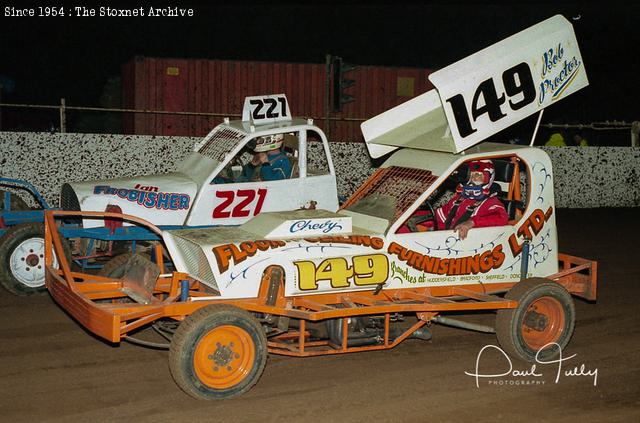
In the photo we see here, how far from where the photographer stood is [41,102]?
28672 mm

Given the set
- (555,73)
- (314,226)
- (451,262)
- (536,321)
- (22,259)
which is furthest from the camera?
(22,259)

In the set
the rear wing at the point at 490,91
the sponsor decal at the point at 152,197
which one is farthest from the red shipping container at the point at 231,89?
the rear wing at the point at 490,91

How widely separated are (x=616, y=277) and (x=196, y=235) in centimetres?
610

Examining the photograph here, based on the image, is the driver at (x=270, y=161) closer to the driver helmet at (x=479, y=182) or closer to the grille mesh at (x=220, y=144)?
the grille mesh at (x=220, y=144)

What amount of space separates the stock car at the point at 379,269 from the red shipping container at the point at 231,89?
35.8 feet

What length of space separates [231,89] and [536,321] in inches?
518

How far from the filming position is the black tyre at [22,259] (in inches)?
335

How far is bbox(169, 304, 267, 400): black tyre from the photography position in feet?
17.1

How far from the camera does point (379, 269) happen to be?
6.00 meters

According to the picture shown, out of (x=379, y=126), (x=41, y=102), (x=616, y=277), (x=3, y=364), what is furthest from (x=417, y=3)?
(x=3, y=364)

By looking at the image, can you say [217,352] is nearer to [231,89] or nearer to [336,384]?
[336,384]

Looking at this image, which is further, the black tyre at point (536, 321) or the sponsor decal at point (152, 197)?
the sponsor decal at point (152, 197)

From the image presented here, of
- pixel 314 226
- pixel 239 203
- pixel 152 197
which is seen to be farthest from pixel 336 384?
pixel 152 197

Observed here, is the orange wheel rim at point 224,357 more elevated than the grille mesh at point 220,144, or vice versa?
the grille mesh at point 220,144
